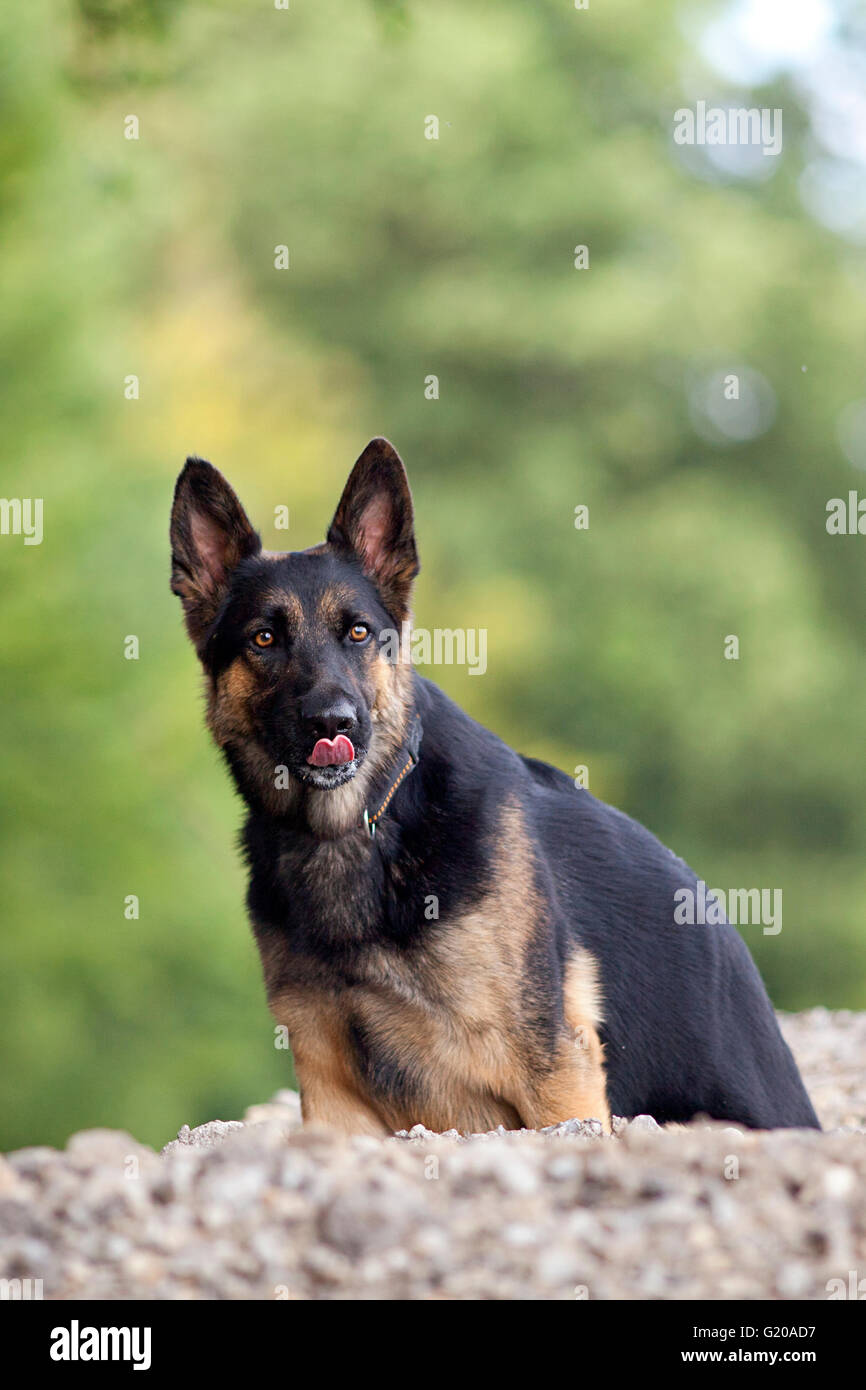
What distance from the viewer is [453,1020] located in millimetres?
5070

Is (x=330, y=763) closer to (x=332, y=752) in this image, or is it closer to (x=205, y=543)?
(x=332, y=752)

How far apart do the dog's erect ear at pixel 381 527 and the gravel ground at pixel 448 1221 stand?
7.63ft

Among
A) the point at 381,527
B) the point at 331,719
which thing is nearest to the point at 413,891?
the point at 331,719

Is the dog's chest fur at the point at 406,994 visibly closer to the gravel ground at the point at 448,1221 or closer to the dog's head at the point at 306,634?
the dog's head at the point at 306,634

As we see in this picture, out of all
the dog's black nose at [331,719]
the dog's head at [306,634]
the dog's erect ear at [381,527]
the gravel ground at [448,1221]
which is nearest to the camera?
the gravel ground at [448,1221]

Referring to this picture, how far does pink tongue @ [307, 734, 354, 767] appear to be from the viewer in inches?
199

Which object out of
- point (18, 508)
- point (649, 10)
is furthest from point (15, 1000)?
point (649, 10)

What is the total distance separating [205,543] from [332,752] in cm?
110

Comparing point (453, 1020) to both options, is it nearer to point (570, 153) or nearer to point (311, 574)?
point (311, 574)

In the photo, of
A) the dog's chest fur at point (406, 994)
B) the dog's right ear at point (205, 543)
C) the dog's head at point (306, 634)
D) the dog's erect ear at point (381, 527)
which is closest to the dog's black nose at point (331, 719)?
the dog's head at point (306, 634)

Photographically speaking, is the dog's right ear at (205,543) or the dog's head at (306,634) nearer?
the dog's head at (306,634)

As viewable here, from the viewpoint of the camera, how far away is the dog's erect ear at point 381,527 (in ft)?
18.1

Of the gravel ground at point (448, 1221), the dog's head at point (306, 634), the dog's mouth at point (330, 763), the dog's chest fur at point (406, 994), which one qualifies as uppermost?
the dog's head at point (306, 634)
